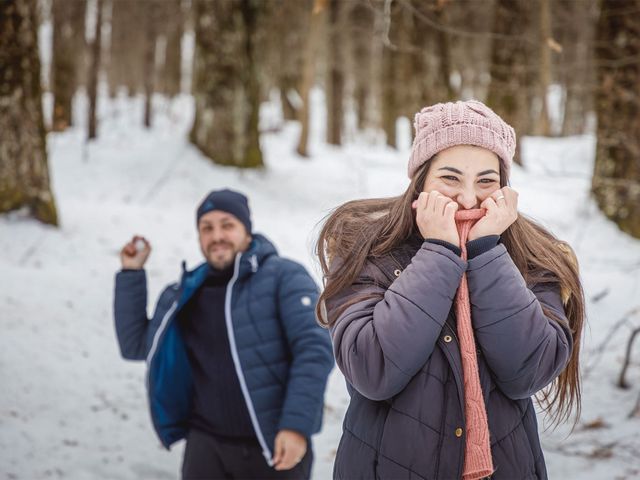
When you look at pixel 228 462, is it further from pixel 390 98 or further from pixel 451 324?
pixel 390 98

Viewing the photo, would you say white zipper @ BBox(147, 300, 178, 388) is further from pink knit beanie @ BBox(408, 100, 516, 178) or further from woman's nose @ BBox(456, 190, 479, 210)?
woman's nose @ BBox(456, 190, 479, 210)

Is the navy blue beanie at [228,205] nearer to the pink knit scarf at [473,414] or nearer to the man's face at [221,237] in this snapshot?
the man's face at [221,237]

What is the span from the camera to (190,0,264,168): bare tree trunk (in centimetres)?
837

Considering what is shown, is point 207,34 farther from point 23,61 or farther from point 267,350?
point 267,350


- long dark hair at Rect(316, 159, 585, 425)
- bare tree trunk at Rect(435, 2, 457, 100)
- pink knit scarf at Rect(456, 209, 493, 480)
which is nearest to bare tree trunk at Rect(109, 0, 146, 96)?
bare tree trunk at Rect(435, 2, 457, 100)

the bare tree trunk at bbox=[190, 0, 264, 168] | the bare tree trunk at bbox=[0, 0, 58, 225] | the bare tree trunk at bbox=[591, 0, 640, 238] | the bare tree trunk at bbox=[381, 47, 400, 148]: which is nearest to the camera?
the bare tree trunk at bbox=[0, 0, 58, 225]

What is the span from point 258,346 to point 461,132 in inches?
60.7

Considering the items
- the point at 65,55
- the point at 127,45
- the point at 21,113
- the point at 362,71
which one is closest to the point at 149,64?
the point at 65,55

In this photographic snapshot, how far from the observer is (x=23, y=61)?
18.2 ft

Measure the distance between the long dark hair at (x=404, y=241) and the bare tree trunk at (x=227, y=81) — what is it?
6.93 m

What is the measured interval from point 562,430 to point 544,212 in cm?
460

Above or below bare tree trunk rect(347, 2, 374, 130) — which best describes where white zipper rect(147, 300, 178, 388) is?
below

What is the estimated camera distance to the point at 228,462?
2748 mm

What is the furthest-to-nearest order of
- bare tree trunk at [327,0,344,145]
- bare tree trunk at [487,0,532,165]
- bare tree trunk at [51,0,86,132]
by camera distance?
bare tree trunk at [327,0,344,145]
bare tree trunk at [51,0,86,132]
bare tree trunk at [487,0,532,165]
